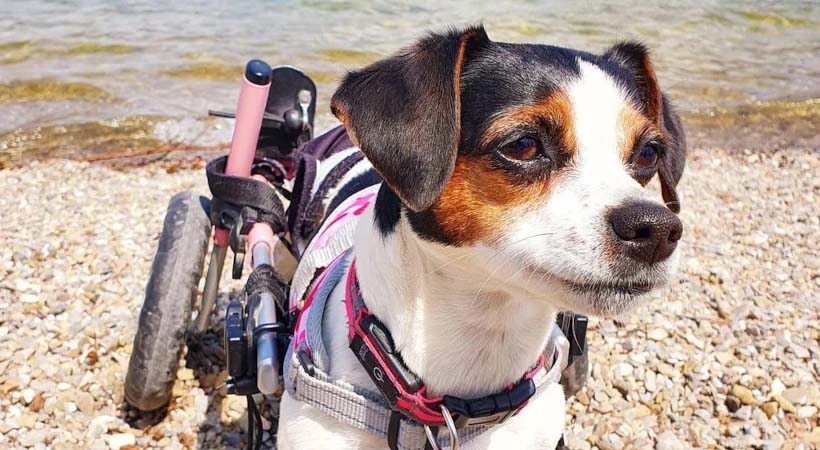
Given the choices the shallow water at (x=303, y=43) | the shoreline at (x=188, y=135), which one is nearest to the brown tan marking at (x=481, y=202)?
the shoreline at (x=188, y=135)

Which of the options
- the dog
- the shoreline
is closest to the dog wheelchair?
the dog

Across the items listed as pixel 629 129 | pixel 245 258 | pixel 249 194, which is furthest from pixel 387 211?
pixel 245 258

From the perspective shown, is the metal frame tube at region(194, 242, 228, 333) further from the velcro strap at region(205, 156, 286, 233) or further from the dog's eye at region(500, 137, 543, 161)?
the dog's eye at region(500, 137, 543, 161)

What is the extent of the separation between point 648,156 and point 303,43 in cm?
820

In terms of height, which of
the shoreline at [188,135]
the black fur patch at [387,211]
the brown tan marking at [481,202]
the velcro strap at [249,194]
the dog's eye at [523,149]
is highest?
the dog's eye at [523,149]

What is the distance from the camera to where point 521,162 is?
5.29ft

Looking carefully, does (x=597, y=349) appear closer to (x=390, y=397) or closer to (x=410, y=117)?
(x=390, y=397)

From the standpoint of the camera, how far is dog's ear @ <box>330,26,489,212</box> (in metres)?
1.57

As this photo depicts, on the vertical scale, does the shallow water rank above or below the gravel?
below

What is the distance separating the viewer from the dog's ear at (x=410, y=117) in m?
1.57

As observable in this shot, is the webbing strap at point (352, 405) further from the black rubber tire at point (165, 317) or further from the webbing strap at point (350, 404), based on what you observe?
the black rubber tire at point (165, 317)

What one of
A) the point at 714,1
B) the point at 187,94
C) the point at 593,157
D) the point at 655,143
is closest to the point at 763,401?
the point at 655,143

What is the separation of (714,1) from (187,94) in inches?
404

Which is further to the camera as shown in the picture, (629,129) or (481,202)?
(629,129)
